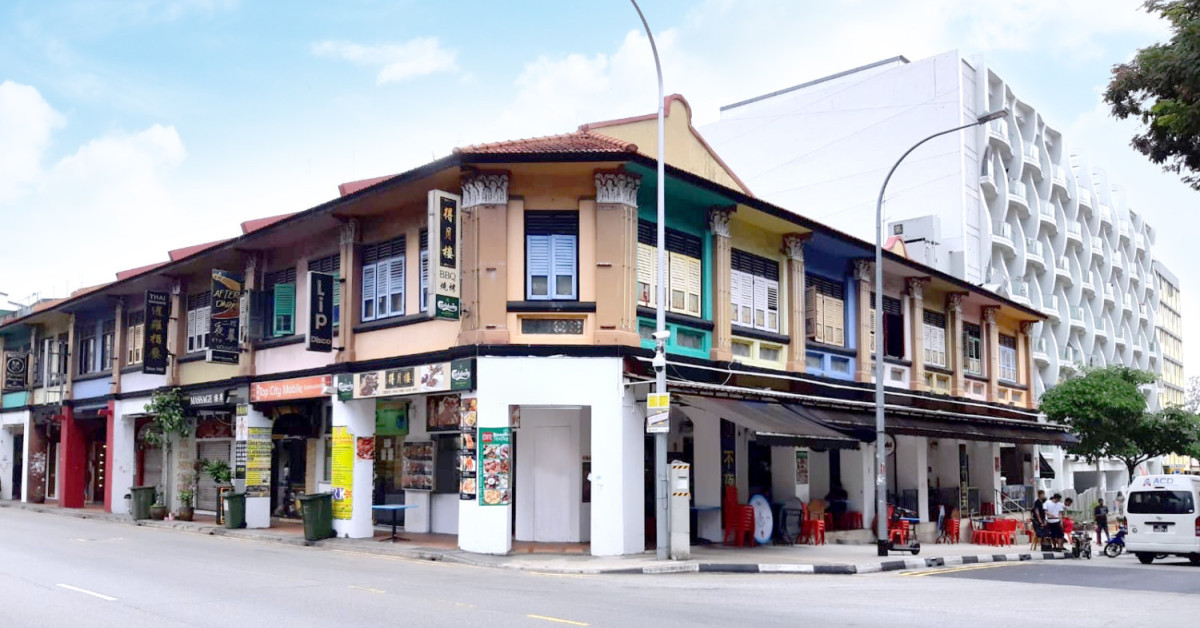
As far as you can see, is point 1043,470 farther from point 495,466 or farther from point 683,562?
point 495,466

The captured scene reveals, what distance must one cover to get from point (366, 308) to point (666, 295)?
7.03m

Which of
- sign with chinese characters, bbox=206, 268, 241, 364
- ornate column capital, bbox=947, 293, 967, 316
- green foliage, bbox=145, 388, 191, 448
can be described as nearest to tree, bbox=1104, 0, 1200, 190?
ornate column capital, bbox=947, 293, 967, 316

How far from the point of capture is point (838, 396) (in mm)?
26734

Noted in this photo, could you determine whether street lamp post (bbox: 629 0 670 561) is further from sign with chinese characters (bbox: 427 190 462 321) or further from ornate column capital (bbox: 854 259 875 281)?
ornate column capital (bbox: 854 259 875 281)

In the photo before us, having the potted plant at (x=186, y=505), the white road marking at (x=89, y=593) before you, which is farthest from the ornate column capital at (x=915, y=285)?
the white road marking at (x=89, y=593)

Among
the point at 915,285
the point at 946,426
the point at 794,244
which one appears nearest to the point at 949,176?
the point at 915,285

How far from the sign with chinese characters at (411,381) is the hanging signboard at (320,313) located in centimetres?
96

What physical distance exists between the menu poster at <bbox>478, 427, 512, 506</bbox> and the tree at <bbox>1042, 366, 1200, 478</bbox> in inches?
1077

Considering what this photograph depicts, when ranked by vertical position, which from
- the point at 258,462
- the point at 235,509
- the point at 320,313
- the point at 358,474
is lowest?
the point at 235,509

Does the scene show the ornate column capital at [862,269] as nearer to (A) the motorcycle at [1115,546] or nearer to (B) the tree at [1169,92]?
(A) the motorcycle at [1115,546]

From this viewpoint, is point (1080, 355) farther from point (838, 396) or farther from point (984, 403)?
point (838, 396)

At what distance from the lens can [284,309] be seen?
25.9 metres

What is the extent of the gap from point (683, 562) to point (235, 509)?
13.1 m

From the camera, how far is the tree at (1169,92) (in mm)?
12688
